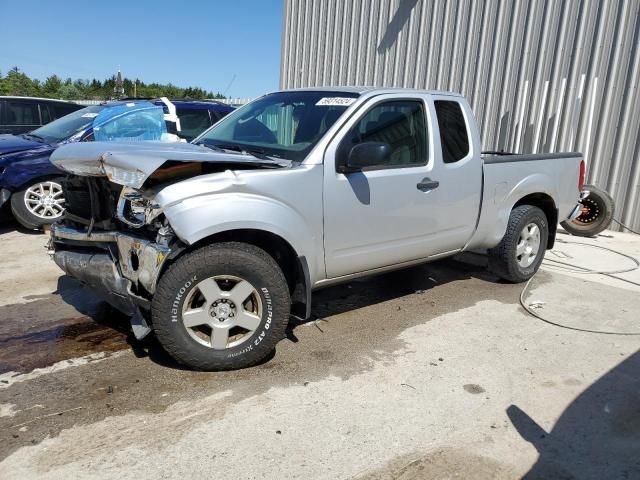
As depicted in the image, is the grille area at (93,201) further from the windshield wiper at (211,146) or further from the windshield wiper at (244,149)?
the windshield wiper at (244,149)

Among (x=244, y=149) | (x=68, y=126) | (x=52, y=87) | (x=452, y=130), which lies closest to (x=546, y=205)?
(x=452, y=130)

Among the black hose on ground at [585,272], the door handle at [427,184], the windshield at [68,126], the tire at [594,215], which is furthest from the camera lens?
the tire at [594,215]

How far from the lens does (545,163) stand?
5.50m

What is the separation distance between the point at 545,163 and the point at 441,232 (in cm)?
170

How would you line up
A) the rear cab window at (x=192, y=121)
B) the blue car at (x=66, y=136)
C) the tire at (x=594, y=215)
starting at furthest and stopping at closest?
the rear cab window at (x=192, y=121) → the tire at (x=594, y=215) → the blue car at (x=66, y=136)

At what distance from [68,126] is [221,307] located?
223 inches

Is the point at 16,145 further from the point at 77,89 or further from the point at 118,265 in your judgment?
the point at 77,89

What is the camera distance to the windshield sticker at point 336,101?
13.4 ft

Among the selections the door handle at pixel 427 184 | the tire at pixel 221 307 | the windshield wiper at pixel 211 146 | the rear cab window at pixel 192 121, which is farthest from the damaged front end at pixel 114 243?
the rear cab window at pixel 192 121

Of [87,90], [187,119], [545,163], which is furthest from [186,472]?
[87,90]

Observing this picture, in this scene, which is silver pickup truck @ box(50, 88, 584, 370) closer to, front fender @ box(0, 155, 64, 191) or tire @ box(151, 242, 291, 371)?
tire @ box(151, 242, 291, 371)

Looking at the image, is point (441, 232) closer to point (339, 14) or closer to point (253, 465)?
point (253, 465)

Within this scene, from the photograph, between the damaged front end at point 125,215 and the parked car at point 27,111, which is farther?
the parked car at point 27,111

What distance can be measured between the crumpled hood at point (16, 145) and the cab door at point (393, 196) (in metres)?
5.12
